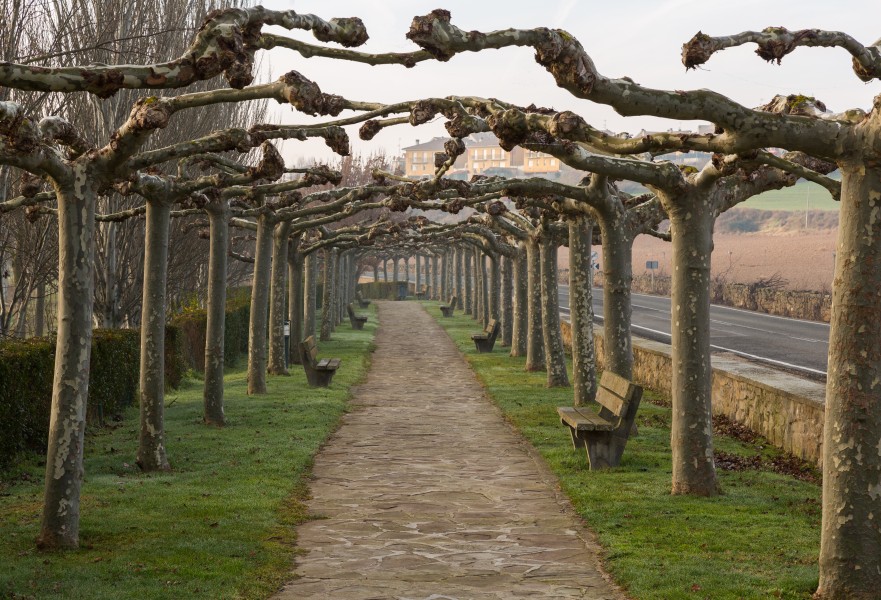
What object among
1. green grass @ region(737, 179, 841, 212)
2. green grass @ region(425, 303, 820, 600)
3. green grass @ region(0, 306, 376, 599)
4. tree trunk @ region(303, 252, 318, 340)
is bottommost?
green grass @ region(0, 306, 376, 599)

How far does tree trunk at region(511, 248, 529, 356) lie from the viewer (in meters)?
28.4

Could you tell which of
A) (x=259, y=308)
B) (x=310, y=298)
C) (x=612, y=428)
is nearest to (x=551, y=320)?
(x=259, y=308)

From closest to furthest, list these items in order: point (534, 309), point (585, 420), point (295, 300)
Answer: point (585, 420), point (534, 309), point (295, 300)

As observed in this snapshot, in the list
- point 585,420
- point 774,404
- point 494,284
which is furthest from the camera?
point 494,284

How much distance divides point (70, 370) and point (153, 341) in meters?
3.66

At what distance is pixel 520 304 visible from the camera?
28.6 m

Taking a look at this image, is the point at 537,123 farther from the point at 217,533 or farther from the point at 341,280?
the point at 341,280

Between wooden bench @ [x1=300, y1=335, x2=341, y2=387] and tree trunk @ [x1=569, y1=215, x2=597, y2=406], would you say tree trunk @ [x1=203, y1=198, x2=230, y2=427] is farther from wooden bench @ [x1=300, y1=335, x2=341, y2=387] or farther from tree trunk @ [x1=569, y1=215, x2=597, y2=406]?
tree trunk @ [x1=569, y1=215, x2=597, y2=406]

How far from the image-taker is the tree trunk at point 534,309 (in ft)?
80.9

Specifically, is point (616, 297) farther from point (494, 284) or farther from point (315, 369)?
point (494, 284)

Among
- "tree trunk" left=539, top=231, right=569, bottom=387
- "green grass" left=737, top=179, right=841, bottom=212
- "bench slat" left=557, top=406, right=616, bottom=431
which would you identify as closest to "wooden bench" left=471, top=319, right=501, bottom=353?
"tree trunk" left=539, top=231, right=569, bottom=387

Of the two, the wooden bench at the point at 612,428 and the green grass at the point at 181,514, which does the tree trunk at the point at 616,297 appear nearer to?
the wooden bench at the point at 612,428

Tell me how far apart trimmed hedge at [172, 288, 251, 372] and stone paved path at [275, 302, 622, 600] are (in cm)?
691

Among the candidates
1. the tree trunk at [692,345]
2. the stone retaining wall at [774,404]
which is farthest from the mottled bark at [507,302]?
the tree trunk at [692,345]
